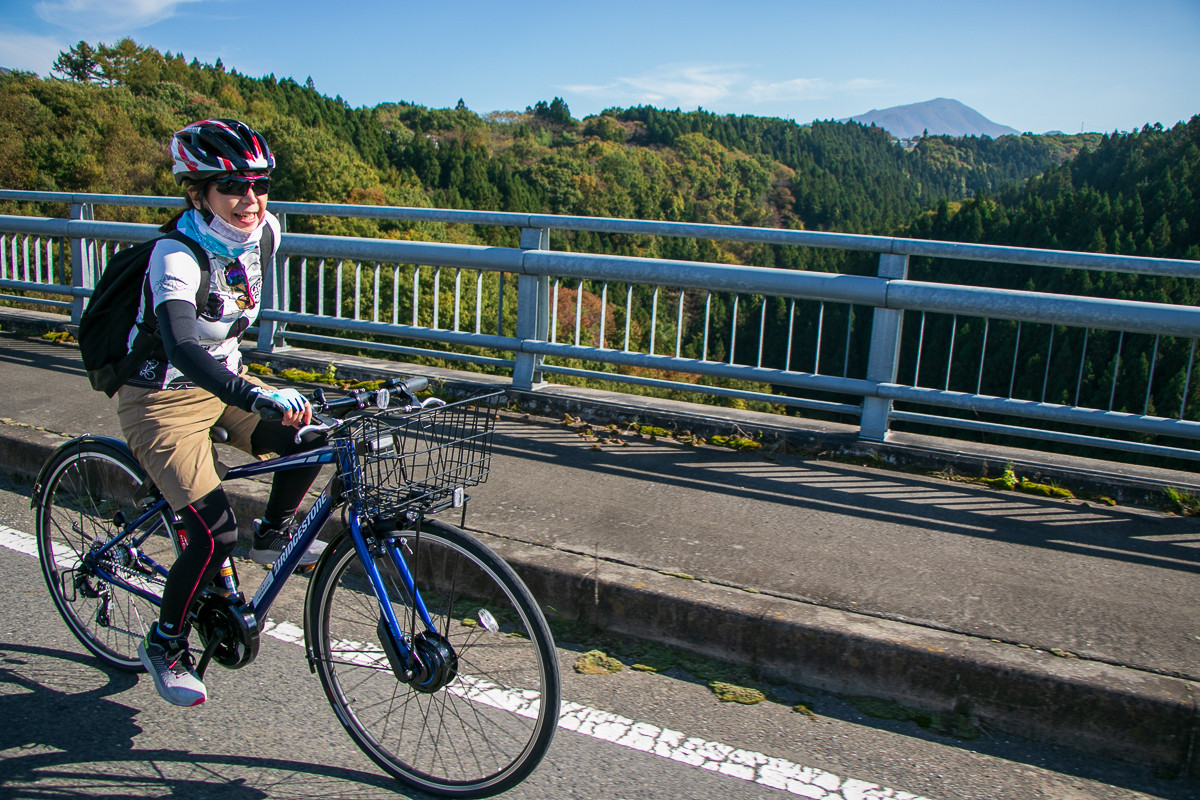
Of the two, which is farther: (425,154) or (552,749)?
(425,154)

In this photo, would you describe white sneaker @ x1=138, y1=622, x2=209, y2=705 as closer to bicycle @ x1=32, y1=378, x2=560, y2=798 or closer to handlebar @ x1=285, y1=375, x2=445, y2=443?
bicycle @ x1=32, y1=378, x2=560, y2=798

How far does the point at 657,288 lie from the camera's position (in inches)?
240

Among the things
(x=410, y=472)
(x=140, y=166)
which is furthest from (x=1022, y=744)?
A: (x=140, y=166)

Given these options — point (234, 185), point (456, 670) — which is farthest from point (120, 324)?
point (456, 670)

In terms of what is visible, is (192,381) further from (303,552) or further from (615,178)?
(615,178)

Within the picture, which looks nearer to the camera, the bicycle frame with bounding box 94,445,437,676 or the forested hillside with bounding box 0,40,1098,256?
the bicycle frame with bounding box 94,445,437,676

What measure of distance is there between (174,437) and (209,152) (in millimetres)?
875

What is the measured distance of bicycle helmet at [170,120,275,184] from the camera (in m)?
2.68

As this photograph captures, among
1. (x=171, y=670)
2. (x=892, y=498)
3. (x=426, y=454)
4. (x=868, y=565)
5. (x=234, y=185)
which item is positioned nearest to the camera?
(x=426, y=454)

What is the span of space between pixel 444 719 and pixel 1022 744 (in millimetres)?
1894

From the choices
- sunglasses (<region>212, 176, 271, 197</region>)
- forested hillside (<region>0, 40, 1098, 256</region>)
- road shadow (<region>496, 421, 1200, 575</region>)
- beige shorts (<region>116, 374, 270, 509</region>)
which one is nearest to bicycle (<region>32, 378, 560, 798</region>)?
beige shorts (<region>116, 374, 270, 509</region>)

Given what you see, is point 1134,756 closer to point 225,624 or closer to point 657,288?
point 225,624

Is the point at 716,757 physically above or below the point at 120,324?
below

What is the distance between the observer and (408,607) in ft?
8.13
